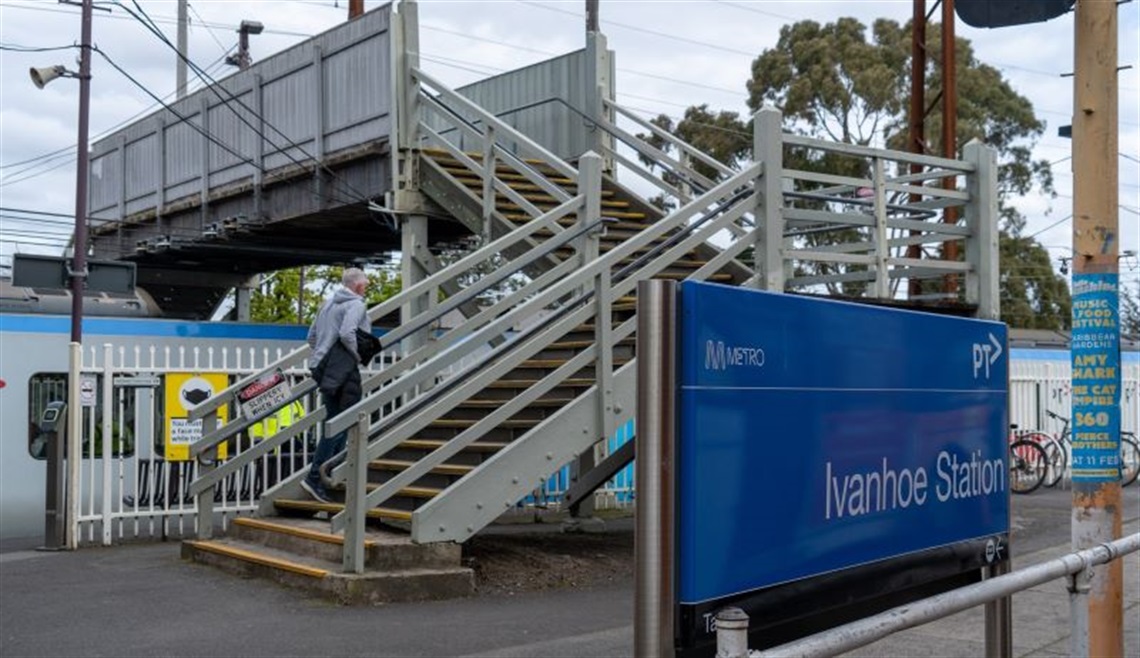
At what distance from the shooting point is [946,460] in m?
4.30

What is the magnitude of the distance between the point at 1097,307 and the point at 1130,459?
16154mm

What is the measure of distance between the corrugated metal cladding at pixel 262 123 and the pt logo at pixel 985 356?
32.6ft

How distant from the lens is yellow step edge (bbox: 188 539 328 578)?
29.6 feet

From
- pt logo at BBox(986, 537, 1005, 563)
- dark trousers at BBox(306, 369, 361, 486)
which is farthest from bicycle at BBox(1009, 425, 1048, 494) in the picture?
pt logo at BBox(986, 537, 1005, 563)

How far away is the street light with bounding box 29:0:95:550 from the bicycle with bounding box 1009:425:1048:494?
12.2 meters

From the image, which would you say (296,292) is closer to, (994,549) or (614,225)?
(614,225)

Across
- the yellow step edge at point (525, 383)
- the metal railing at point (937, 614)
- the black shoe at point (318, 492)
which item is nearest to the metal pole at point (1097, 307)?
the metal railing at point (937, 614)

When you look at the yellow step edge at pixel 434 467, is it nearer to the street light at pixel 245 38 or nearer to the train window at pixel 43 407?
the train window at pixel 43 407

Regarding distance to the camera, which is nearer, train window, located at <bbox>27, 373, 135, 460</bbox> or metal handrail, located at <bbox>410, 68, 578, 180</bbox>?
metal handrail, located at <bbox>410, 68, 578, 180</bbox>

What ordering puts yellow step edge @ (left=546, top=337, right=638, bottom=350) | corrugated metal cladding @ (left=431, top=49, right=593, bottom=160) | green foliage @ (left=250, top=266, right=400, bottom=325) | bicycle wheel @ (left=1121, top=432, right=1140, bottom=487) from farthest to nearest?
green foliage @ (left=250, top=266, right=400, bottom=325), bicycle wheel @ (left=1121, top=432, right=1140, bottom=487), corrugated metal cladding @ (left=431, top=49, right=593, bottom=160), yellow step edge @ (left=546, top=337, right=638, bottom=350)

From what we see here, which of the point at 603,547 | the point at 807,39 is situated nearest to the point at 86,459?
the point at 603,547

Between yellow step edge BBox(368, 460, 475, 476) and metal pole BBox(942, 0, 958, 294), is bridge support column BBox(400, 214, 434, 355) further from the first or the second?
metal pole BBox(942, 0, 958, 294)

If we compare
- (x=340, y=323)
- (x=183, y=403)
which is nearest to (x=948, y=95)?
(x=183, y=403)

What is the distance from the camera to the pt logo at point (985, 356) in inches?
183
